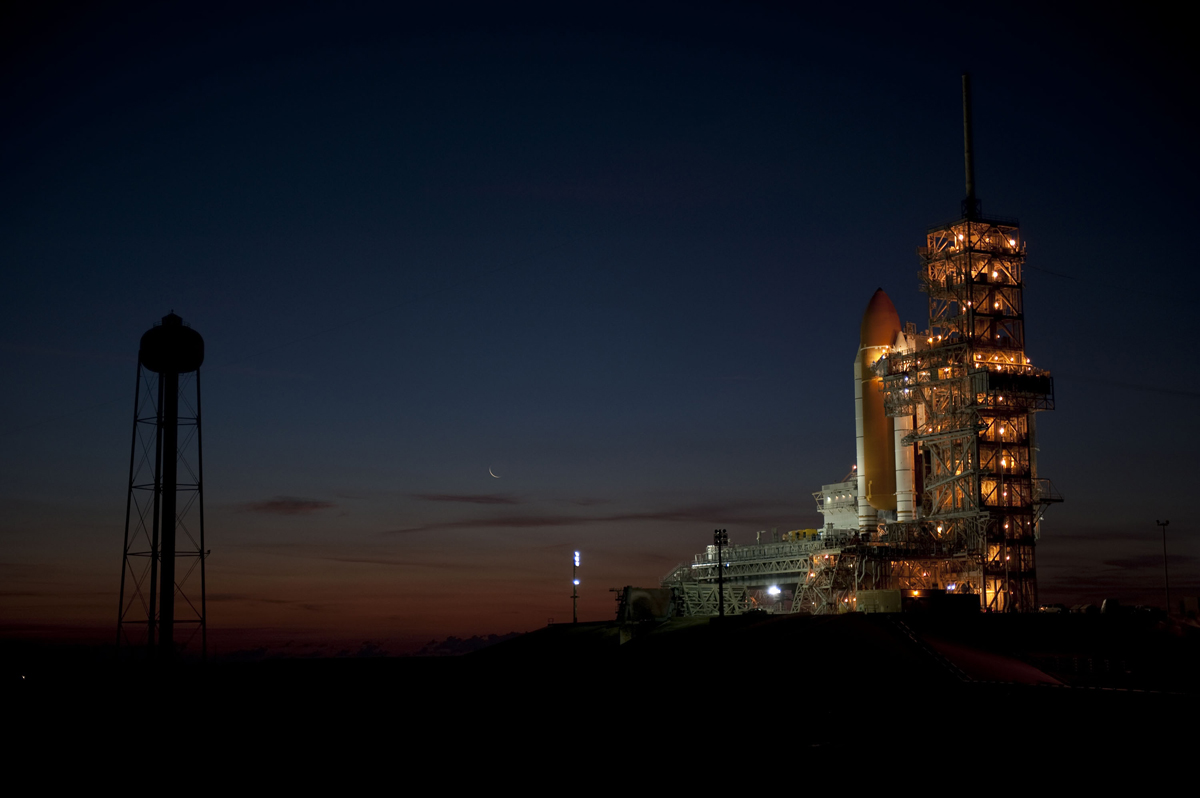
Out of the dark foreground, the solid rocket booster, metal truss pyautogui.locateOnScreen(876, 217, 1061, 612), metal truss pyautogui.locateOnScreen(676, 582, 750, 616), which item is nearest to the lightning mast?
metal truss pyautogui.locateOnScreen(876, 217, 1061, 612)

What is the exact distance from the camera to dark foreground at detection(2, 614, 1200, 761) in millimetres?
41156

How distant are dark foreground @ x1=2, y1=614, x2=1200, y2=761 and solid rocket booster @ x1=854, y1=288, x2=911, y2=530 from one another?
23258 millimetres

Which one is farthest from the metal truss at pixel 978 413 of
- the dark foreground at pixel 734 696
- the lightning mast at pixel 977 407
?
the dark foreground at pixel 734 696

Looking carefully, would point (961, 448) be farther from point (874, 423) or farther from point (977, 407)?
point (874, 423)

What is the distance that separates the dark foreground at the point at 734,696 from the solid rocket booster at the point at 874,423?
2326 cm

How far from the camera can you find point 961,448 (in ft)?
260

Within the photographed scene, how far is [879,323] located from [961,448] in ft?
49.0

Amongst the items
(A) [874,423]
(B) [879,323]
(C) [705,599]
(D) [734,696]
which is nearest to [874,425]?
(A) [874,423]

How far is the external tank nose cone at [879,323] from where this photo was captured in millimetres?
90062

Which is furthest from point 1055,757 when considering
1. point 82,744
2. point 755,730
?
point 82,744

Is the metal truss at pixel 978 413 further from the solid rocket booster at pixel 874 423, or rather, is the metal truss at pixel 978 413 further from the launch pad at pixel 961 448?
the solid rocket booster at pixel 874 423

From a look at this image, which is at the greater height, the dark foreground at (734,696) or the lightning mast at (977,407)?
the lightning mast at (977,407)

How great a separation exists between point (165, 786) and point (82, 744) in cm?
1350

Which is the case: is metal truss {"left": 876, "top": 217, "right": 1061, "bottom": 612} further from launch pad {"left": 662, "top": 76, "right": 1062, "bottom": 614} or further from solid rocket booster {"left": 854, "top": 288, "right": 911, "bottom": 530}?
solid rocket booster {"left": 854, "top": 288, "right": 911, "bottom": 530}
